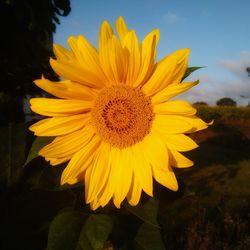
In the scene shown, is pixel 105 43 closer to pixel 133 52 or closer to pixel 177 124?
pixel 133 52

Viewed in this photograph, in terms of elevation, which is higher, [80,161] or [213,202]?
[80,161]

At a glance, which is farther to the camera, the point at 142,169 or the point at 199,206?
the point at 199,206

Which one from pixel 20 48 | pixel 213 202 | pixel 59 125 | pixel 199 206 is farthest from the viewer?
pixel 213 202

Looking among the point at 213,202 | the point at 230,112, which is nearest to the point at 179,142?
the point at 213,202

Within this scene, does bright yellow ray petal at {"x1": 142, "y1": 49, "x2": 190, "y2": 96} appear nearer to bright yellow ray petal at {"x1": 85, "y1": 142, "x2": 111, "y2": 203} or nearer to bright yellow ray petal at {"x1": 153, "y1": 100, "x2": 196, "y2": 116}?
bright yellow ray petal at {"x1": 153, "y1": 100, "x2": 196, "y2": 116}

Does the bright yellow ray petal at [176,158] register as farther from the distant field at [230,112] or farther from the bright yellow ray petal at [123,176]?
the distant field at [230,112]

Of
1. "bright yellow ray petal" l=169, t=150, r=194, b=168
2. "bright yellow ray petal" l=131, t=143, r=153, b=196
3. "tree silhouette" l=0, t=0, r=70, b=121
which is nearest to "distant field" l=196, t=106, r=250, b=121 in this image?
"tree silhouette" l=0, t=0, r=70, b=121

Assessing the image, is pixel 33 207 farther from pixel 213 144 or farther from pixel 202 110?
pixel 202 110

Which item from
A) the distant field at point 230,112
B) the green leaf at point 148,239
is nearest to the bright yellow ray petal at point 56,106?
the green leaf at point 148,239
